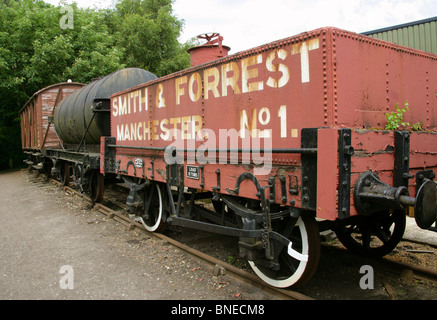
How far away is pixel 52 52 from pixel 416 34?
1746cm

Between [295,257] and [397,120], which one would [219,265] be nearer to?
[295,257]

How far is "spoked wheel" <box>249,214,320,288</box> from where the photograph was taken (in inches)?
127

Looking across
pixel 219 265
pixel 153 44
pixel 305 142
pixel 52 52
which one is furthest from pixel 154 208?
pixel 153 44

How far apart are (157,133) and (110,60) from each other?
53.3 feet

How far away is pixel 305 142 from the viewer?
2.82 meters

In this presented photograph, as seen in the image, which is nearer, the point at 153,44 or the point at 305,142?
the point at 305,142

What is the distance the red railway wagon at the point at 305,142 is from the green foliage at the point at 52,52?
16.9 metres

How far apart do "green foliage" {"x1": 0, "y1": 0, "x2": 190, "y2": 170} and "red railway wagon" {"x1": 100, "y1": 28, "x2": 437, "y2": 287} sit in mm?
16878

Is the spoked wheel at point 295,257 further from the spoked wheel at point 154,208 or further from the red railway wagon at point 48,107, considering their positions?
the red railway wagon at point 48,107

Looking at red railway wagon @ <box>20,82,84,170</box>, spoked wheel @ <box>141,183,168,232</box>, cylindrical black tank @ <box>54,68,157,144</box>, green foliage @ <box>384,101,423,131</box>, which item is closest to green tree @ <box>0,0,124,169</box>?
red railway wagon @ <box>20,82,84,170</box>

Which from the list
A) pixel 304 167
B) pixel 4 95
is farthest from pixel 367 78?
pixel 4 95

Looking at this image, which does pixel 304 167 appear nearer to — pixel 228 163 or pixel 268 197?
pixel 268 197

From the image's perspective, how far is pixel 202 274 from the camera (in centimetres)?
429

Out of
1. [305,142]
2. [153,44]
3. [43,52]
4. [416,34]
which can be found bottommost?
[305,142]
